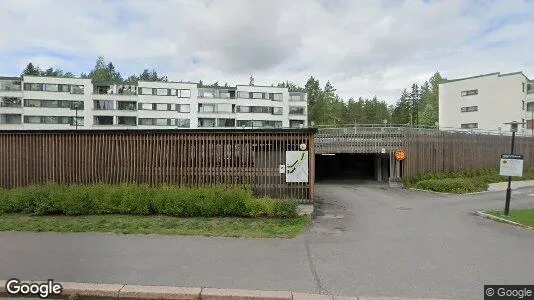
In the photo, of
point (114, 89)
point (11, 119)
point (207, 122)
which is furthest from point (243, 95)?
point (11, 119)

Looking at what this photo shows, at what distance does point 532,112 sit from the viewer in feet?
146

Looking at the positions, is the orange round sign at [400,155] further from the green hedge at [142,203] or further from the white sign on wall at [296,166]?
the green hedge at [142,203]

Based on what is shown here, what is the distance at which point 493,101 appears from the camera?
45.1 metres

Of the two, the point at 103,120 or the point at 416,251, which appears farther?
the point at 103,120

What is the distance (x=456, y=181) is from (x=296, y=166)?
12801 millimetres

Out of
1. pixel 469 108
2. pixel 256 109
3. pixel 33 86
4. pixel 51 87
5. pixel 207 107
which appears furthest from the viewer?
pixel 256 109

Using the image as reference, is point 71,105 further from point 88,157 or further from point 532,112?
point 532,112

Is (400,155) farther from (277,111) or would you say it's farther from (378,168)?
(277,111)

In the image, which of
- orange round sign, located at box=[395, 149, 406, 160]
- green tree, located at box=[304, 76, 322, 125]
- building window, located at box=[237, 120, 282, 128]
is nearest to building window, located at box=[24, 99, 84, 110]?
building window, located at box=[237, 120, 282, 128]

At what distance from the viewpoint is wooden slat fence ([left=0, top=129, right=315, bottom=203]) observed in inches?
→ 479

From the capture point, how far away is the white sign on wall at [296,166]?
1177 centimetres

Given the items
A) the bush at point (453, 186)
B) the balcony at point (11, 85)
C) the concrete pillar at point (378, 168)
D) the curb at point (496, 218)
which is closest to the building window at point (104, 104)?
the balcony at point (11, 85)

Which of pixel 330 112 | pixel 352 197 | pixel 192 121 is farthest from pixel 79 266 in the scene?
pixel 330 112

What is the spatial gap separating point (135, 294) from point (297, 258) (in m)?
3.18
